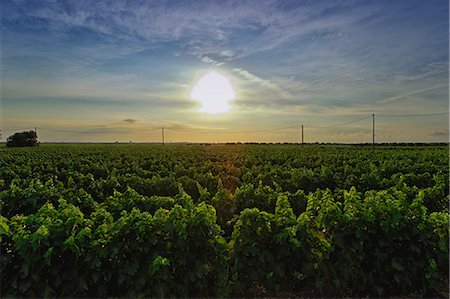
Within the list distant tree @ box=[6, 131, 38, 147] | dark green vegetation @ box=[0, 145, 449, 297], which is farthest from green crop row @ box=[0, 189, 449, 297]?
distant tree @ box=[6, 131, 38, 147]

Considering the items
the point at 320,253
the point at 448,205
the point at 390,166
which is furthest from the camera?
the point at 390,166

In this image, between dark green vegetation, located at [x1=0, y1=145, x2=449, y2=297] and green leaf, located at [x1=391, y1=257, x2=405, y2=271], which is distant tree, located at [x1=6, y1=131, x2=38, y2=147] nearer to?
dark green vegetation, located at [x1=0, y1=145, x2=449, y2=297]

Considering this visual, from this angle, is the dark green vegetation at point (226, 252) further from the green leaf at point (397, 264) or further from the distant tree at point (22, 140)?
the distant tree at point (22, 140)

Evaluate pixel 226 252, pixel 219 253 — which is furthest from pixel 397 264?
pixel 219 253

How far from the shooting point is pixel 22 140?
95312 millimetres

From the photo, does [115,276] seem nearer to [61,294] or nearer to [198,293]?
[61,294]

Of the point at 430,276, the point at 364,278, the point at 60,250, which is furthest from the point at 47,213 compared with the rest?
the point at 430,276

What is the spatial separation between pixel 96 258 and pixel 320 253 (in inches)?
142

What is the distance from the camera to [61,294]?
541cm

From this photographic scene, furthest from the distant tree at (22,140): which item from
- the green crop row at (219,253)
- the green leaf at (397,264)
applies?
the green leaf at (397,264)

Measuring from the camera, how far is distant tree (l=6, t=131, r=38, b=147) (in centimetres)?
9531

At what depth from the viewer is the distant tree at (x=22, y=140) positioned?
95312mm

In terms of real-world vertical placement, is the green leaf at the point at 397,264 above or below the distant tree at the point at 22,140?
below

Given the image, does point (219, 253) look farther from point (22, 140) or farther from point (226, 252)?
point (22, 140)
